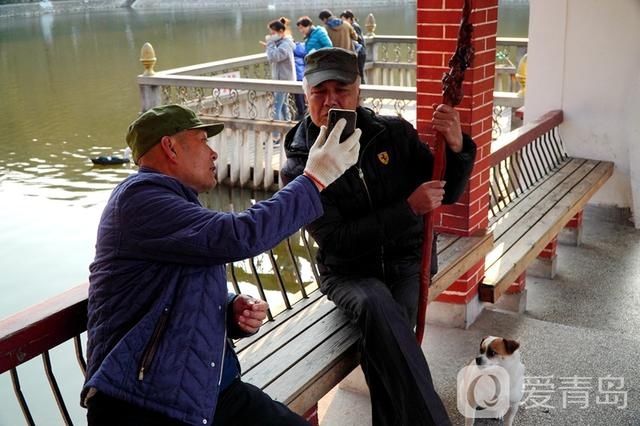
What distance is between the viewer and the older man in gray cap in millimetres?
2531

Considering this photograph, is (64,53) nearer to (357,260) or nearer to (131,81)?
(131,81)

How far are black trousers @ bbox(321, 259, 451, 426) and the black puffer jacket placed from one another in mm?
139

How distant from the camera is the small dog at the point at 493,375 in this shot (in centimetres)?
301

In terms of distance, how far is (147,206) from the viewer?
1829 millimetres

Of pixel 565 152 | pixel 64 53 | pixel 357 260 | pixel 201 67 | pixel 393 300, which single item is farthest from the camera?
pixel 64 53

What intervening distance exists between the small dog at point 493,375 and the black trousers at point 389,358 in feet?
1.73

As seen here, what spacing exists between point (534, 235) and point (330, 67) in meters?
2.33

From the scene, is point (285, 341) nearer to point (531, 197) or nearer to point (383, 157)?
point (383, 157)

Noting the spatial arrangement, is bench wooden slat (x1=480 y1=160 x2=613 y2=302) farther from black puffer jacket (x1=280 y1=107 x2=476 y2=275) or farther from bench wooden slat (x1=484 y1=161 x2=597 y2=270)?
black puffer jacket (x1=280 y1=107 x2=476 y2=275)

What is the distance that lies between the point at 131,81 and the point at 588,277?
51.8 ft

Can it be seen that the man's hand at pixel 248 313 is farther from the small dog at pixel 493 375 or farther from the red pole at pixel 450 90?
the small dog at pixel 493 375

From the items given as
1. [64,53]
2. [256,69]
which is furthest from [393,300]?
[64,53]

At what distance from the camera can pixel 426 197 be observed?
8.77ft
